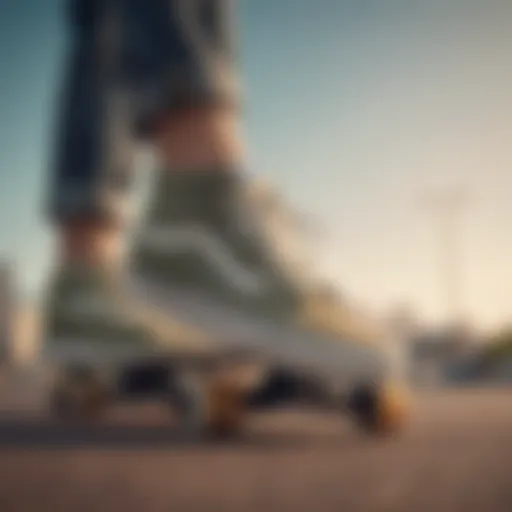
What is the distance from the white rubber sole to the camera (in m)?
0.57

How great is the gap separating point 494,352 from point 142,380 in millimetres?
342

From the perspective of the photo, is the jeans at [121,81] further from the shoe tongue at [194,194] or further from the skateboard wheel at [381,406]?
the skateboard wheel at [381,406]

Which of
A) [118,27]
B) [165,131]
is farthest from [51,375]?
[118,27]

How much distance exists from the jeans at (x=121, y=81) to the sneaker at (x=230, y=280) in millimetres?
65

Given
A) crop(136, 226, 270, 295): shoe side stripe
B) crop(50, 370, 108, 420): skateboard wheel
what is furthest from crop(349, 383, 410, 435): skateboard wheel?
crop(50, 370, 108, 420): skateboard wheel

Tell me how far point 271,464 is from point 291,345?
10cm

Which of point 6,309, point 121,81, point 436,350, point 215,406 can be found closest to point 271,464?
point 215,406

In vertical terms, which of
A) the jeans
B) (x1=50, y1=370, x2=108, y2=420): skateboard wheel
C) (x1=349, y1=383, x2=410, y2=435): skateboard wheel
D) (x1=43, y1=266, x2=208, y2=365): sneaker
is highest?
the jeans

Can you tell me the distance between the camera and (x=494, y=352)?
604 millimetres

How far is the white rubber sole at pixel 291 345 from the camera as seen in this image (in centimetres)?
57

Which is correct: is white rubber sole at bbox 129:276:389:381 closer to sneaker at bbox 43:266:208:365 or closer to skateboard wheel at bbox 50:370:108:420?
sneaker at bbox 43:266:208:365

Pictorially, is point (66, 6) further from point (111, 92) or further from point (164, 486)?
point (164, 486)

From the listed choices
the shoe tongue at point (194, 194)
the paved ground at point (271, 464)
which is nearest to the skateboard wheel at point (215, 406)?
the paved ground at point (271, 464)

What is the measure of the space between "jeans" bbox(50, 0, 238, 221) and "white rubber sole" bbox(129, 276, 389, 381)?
6.3 inches
